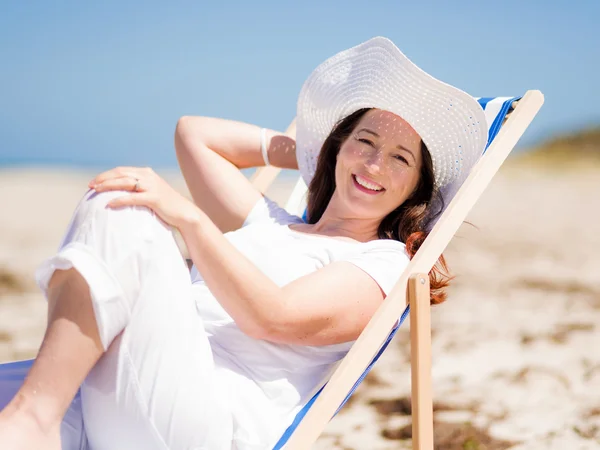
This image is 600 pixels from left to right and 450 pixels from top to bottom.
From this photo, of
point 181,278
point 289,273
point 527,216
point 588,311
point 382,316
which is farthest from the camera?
Answer: point 527,216

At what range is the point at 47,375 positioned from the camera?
1992 mm

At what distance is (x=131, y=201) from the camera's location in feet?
6.89

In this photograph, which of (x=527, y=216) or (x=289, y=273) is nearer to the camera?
(x=289, y=273)

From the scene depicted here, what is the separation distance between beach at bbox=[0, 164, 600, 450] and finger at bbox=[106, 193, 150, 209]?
1232 mm

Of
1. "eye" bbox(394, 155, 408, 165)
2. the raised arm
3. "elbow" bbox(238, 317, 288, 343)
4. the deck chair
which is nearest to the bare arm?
"elbow" bbox(238, 317, 288, 343)

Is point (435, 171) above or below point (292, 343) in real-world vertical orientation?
above

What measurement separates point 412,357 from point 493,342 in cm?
293

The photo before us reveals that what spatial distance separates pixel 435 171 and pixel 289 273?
710mm

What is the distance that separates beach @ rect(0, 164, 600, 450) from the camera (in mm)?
Result: 3795

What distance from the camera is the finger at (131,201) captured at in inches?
82.1

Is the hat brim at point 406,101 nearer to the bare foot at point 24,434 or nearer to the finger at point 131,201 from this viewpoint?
the finger at point 131,201

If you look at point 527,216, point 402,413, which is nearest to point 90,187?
point 402,413

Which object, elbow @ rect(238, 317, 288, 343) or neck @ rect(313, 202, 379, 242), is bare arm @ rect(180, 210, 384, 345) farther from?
neck @ rect(313, 202, 379, 242)

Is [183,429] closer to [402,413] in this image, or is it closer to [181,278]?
[181,278]
